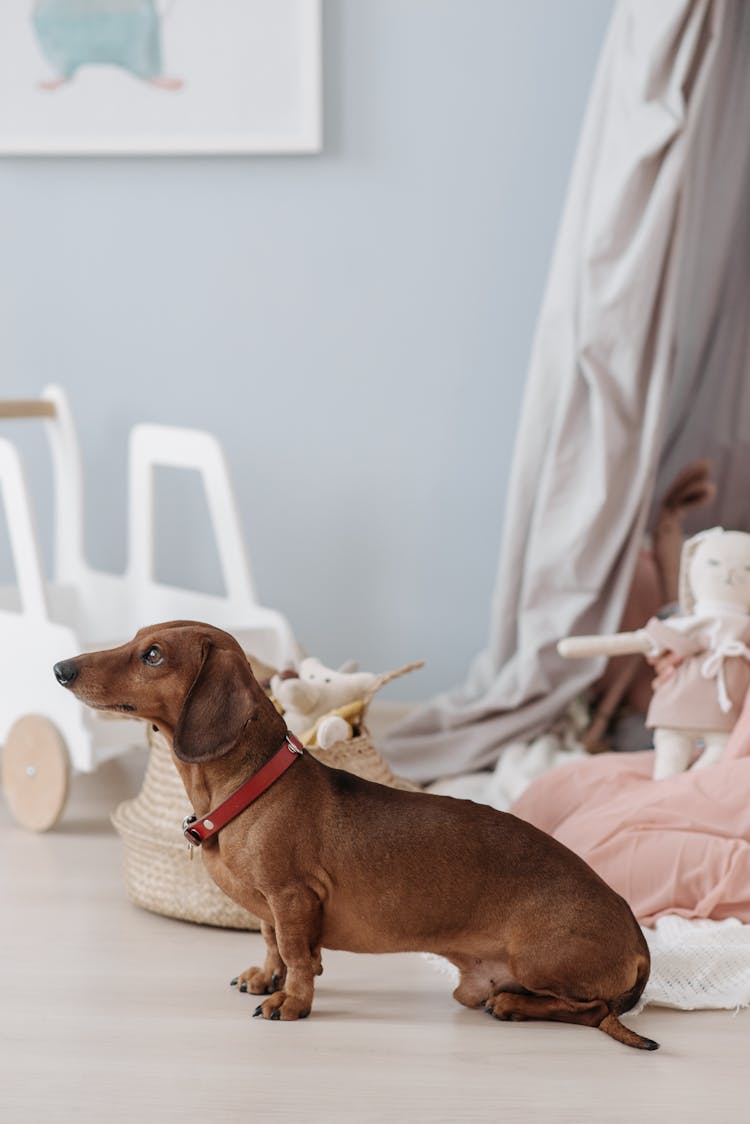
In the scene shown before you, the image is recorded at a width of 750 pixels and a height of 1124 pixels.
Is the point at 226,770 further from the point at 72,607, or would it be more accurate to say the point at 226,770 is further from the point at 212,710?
the point at 72,607

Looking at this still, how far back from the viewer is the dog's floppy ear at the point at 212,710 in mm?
1297

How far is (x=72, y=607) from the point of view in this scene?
2.51 metres

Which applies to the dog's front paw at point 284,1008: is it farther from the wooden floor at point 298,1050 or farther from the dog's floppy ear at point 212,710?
the dog's floppy ear at point 212,710

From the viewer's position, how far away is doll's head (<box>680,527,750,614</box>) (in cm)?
194

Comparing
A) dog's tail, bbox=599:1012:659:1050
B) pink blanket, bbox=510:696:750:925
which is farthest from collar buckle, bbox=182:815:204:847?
pink blanket, bbox=510:696:750:925

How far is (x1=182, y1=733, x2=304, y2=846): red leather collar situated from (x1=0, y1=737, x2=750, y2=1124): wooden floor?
201 mm

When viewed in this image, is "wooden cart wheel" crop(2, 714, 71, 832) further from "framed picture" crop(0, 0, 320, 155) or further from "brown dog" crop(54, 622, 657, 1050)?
"framed picture" crop(0, 0, 320, 155)

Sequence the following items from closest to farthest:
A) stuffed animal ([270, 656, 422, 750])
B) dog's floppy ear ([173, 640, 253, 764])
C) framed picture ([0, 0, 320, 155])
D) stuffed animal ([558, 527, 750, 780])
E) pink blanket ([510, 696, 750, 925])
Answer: dog's floppy ear ([173, 640, 253, 764]) < pink blanket ([510, 696, 750, 925]) < stuffed animal ([270, 656, 422, 750]) < stuffed animal ([558, 527, 750, 780]) < framed picture ([0, 0, 320, 155])

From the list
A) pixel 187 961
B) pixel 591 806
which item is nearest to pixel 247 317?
pixel 591 806

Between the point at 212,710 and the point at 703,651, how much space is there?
897 mm

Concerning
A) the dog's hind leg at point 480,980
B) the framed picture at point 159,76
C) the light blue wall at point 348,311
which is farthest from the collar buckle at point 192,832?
the framed picture at point 159,76

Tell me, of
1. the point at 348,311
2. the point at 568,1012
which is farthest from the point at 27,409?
the point at 568,1012

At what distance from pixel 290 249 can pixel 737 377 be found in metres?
0.88

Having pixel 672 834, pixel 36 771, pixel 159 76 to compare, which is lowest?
pixel 36 771
